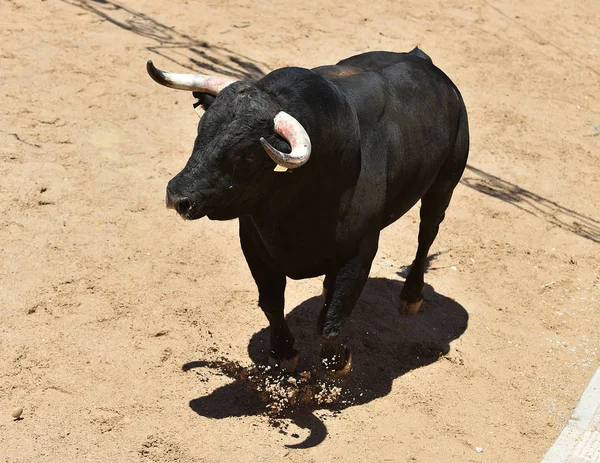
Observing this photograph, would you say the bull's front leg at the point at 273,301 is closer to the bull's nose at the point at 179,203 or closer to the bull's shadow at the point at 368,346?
the bull's shadow at the point at 368,346

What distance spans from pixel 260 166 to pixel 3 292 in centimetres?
261

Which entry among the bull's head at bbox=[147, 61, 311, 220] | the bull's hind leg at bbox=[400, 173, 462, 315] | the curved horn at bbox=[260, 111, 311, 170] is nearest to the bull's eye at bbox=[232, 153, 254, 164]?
the bull's head at bbox=[147, 61, 311, 220]

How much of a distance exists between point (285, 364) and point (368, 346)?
867 millimetres

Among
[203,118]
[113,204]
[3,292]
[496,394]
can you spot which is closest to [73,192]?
[113,204]

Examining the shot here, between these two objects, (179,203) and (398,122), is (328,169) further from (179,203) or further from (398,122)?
(179,203)

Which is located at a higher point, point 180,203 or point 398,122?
point 398,122

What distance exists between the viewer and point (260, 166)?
17.4 feet

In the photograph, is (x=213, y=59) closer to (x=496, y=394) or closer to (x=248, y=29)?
(x=248, y=29)

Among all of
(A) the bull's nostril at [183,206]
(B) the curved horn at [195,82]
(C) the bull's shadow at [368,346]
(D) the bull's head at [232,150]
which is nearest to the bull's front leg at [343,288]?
(C) the bull's shadow at [368,346]

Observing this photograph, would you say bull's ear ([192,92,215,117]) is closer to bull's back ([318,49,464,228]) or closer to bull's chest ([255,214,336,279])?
bull's chest ([255,214,336,279])

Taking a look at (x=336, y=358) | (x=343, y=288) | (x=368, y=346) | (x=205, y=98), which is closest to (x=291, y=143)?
(x=205, y=98)

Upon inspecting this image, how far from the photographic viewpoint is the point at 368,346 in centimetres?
711

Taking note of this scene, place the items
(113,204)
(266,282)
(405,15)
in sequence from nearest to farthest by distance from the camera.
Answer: (266,282) < (113,204) < (405,15)

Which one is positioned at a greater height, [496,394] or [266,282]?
[266,282]
